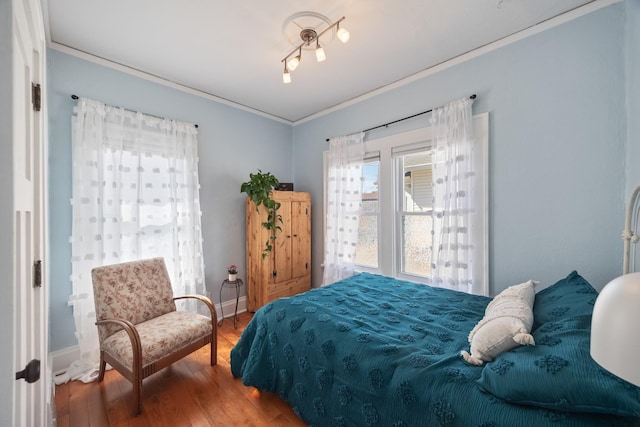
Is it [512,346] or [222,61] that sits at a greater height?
[222,61]

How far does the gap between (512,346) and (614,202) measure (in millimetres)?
1542

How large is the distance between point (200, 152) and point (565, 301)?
3522 millimetres

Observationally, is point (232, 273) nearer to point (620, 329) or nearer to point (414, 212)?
point (414, 212)

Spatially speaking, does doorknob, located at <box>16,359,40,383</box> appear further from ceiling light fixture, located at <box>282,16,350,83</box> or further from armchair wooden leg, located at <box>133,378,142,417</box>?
ceiling light fixture, located at <box>282,16,350,83</box>

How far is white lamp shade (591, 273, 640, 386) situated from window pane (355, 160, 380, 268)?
2.68 meters

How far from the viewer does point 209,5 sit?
1831 millimetres

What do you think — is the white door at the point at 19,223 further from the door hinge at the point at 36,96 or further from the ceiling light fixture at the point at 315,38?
the ceiling light fixture at the point at 315,38

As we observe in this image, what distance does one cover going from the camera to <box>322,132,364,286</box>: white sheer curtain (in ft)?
11.0

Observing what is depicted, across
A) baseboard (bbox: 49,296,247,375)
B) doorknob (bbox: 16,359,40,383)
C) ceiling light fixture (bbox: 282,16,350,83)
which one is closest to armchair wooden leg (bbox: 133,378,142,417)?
baseboard (bbox: 49,296,247,375)

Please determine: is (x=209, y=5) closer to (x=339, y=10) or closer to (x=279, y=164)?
(x=339, y=10)

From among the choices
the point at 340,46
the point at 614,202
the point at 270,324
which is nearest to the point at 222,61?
the point at 340,46

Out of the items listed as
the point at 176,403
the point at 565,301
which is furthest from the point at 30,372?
the point at 565,301

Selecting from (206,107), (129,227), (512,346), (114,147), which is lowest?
(512,346)

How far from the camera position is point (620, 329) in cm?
57
